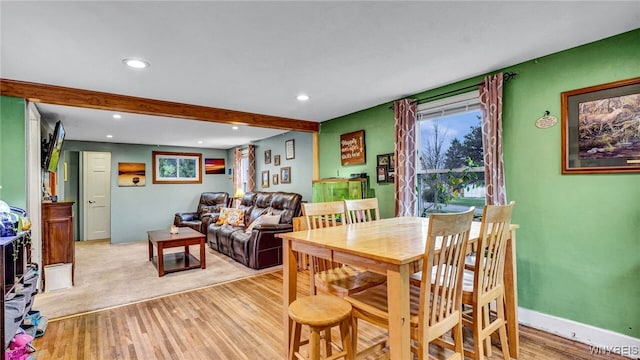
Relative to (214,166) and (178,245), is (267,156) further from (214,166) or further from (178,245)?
(178,245)

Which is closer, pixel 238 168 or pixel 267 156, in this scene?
pixel 267 156

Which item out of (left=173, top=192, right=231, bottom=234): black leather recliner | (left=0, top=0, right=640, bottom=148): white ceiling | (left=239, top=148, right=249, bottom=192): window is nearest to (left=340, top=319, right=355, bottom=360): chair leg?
(left=0, top=0, right=640, bottom=148): white ceiling

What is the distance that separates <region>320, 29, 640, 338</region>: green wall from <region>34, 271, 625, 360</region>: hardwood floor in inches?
13.2

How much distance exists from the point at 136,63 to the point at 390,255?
2.53 meters

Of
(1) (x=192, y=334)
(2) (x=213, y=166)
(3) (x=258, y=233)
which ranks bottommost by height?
(1) (x=192, y=334)

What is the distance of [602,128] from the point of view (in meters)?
2.27

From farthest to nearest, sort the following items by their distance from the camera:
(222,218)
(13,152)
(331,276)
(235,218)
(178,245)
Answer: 1. (222,218)
2. (235,218)
3. (178,245)
4. (13,152)
5. (331,276)

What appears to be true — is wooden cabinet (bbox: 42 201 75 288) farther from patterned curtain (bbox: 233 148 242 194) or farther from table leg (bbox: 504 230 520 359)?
table leg (bbox: 504 230 520 359)

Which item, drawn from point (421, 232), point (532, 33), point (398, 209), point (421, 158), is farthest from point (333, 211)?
point (532, 33)

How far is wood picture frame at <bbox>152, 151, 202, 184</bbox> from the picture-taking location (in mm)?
7414

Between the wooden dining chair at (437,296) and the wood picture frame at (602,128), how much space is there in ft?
4.96

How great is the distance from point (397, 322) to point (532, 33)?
219 centimetres

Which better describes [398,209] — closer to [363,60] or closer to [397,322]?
[363,60]

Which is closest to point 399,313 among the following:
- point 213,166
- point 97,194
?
point 213,166
